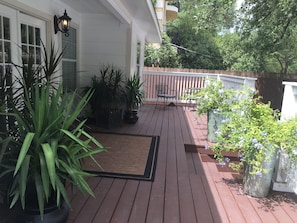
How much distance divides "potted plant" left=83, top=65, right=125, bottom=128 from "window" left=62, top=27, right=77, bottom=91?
1.17ft

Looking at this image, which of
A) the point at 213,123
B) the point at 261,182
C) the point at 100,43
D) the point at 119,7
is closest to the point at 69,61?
the point at 100,43

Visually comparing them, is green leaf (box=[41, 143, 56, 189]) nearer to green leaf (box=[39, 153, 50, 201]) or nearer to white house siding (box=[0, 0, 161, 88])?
green leaf (box=[39, 153, 50, 201])

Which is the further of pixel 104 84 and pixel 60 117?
pixel 104 84

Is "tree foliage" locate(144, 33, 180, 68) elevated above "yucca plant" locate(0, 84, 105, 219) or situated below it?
above

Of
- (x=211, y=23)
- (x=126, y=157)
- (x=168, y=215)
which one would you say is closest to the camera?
(x=168, y=215)

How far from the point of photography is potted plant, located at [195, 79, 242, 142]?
164 inches

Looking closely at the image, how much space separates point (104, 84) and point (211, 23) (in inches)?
213

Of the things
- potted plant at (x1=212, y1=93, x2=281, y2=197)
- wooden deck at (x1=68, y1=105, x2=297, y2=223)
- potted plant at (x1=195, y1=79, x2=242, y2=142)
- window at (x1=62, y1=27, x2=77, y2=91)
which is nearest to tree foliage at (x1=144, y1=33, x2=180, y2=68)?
window at (x1=62, y1=27, x2=77, y2=91)

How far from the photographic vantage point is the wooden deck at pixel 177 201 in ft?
7.14

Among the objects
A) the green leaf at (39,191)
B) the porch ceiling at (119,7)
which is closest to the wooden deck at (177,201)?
the green leaf at (39,191)

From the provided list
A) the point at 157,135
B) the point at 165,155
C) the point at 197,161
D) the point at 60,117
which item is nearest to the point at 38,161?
the point at 60,117

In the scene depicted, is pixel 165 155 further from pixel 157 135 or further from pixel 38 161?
pixel 38 161

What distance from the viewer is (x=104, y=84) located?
4.97 m

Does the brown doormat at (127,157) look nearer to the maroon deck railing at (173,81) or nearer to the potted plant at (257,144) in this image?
the potted plant at (257,144)
